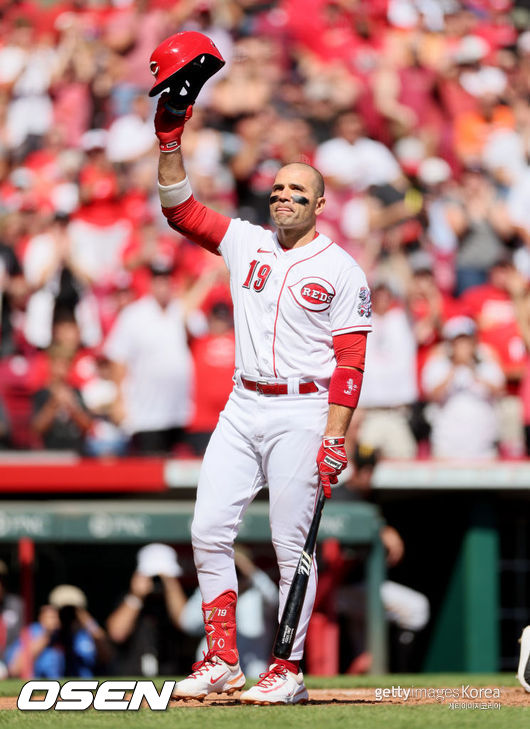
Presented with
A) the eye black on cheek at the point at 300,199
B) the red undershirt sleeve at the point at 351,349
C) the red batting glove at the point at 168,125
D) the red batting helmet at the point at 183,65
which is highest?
the red batting helmet at the point at 183,65

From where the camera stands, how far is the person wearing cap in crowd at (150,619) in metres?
8.61

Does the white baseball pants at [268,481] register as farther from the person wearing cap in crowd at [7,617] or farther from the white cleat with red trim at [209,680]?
the person wearing cap in crowd at [7,617]

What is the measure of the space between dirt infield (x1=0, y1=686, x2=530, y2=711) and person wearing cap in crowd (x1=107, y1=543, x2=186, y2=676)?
8.94ft

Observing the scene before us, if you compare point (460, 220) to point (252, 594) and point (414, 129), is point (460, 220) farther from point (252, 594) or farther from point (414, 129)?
point (252, 594)

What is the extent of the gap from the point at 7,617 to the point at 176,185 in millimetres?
4239

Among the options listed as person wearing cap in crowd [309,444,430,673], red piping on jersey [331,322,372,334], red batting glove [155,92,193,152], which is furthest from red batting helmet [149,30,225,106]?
person wearing cap in crowd [309,444,430,673]

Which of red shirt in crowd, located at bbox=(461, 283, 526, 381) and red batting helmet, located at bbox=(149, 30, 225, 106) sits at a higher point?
red batting helmet, located at bbox=(149, 30, 225, 106)

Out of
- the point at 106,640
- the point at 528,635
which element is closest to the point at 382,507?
the point at 106,640

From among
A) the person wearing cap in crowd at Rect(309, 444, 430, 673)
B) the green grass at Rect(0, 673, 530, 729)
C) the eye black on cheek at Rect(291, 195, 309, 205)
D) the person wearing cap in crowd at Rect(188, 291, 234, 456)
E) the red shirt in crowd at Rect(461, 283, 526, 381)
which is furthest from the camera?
the red shirt in crowd at Rect(461, 283, 526, 381)

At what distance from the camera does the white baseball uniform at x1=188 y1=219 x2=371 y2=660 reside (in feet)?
17.1

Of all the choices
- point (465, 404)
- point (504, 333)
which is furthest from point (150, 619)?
point (504, 333)

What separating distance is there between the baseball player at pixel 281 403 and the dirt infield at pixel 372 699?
0.24 feet

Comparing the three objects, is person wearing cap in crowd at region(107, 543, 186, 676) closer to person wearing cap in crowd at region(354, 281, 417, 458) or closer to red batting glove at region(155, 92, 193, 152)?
person wearing cap in crowd at region(354, 281, 417, 458)

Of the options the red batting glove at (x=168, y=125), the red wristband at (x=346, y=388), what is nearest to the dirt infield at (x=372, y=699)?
the red wristband at (x=346, y=388)
